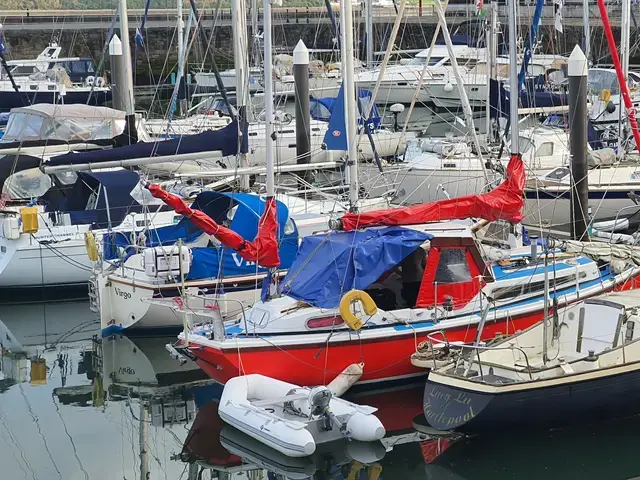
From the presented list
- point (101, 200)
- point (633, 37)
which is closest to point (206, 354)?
point (101, 200)

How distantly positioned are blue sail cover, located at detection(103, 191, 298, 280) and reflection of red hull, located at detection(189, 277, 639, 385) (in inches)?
113

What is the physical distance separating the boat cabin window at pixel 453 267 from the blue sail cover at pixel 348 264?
1.12 ft

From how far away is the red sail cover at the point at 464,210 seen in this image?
50.9 feet

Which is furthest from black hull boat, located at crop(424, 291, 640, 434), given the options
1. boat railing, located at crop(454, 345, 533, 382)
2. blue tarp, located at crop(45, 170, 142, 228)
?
blue tarp, located at crop(45, 170, 142, 228)

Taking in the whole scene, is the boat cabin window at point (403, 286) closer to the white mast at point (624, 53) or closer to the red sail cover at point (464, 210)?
the red sail cover at point (464, 210)

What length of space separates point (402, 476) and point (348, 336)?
86.1 inches

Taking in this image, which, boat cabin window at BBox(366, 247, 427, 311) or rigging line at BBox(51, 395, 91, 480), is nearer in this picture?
rigging line at BBox(51, 395, 91, 480)

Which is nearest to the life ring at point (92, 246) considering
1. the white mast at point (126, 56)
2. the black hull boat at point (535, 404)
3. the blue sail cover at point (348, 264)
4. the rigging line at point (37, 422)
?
the rigging line at point (37, 422)

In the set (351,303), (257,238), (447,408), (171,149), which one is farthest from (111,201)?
(447,408)

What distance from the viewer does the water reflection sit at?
13.0 meters

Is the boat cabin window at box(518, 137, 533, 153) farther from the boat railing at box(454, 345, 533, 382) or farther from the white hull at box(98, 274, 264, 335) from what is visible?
the boat railing at box(454, 345, 533, 382)

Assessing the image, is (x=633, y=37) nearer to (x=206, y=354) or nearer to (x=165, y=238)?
(x=165, y=238)

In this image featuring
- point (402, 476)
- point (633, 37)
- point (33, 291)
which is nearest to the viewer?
point (402, 476)

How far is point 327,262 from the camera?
590 inches
